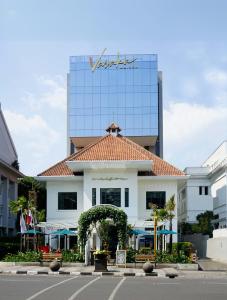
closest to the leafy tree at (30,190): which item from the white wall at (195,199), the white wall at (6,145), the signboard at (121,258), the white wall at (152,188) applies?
the white wall at (6,145)

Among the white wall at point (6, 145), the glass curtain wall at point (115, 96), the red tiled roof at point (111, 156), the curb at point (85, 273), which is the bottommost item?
the curb at point (85, 273)

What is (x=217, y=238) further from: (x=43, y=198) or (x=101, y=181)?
(x=43, y=198)

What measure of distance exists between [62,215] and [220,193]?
87.4ft

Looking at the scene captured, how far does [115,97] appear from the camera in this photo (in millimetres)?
114500

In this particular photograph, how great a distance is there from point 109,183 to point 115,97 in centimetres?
6638

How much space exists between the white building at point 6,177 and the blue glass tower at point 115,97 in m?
42.4

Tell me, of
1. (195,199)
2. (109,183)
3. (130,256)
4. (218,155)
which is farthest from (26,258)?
(218,155)

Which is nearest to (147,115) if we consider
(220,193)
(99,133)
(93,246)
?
(99,133)

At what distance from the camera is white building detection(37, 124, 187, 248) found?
48844mm

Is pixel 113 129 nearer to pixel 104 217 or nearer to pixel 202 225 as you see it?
pixel 202 225

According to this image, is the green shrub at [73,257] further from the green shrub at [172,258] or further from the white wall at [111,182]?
the white wall at [111,182]

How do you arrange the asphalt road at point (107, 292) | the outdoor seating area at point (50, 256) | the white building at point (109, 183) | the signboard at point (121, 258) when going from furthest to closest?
the white building at point (109, 183), the outdoor seating area at point (50, 256), the signboard at point (121, 258), the asphalt road at point (107, 292)

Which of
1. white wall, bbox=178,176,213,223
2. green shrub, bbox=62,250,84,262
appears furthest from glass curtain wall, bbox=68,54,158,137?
green shrub, bbox=62,250,84,262

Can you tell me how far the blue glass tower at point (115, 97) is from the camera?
113 meters
